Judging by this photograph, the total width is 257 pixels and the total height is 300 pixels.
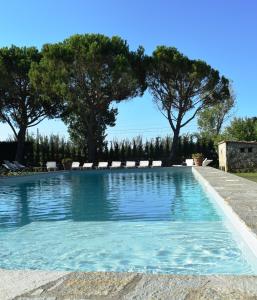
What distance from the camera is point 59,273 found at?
2.74 m

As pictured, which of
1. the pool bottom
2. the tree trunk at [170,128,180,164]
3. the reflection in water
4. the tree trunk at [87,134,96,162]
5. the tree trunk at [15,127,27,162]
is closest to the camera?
the pool bottom

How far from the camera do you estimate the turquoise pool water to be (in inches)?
159

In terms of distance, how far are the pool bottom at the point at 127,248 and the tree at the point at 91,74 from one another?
62.3ft

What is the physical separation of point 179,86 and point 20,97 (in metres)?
9.36

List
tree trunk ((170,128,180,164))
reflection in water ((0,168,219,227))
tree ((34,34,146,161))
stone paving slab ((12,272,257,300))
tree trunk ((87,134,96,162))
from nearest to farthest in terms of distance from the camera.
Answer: stone paving slab ((12,272,257,300)), reflection in water ((0,168,219,227)), tree ((34,34,146,161)), tree trunk ((87,134,96,162)), tree trunk ((170,128,180,164))

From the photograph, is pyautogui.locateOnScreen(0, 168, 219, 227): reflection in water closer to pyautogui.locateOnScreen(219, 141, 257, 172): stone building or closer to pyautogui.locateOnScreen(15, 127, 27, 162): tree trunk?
pyautogui.locateOnScreen(219, 141, 257, 172): stone building

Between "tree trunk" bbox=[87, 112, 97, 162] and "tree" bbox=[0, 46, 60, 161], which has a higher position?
"tree" bbox=[0, 46, 60, 161]

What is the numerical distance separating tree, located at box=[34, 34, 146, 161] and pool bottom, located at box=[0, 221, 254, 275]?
18977 millimetres

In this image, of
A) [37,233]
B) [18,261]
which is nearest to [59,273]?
[18,261]

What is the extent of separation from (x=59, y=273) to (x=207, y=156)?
25794 millimetres

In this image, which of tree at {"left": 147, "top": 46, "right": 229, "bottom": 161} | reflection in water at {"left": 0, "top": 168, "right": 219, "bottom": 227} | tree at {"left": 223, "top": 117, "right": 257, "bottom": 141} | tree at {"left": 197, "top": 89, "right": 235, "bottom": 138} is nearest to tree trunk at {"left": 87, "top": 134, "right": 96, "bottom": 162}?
tree at {"left": 147, "top": 46, "right": 229, "bottom": 161}

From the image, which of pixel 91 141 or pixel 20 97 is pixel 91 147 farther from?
pixel 20 97

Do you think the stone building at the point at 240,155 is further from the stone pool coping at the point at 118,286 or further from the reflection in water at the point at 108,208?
the stone pool coping at the point at 118,286

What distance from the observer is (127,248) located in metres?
4.68
